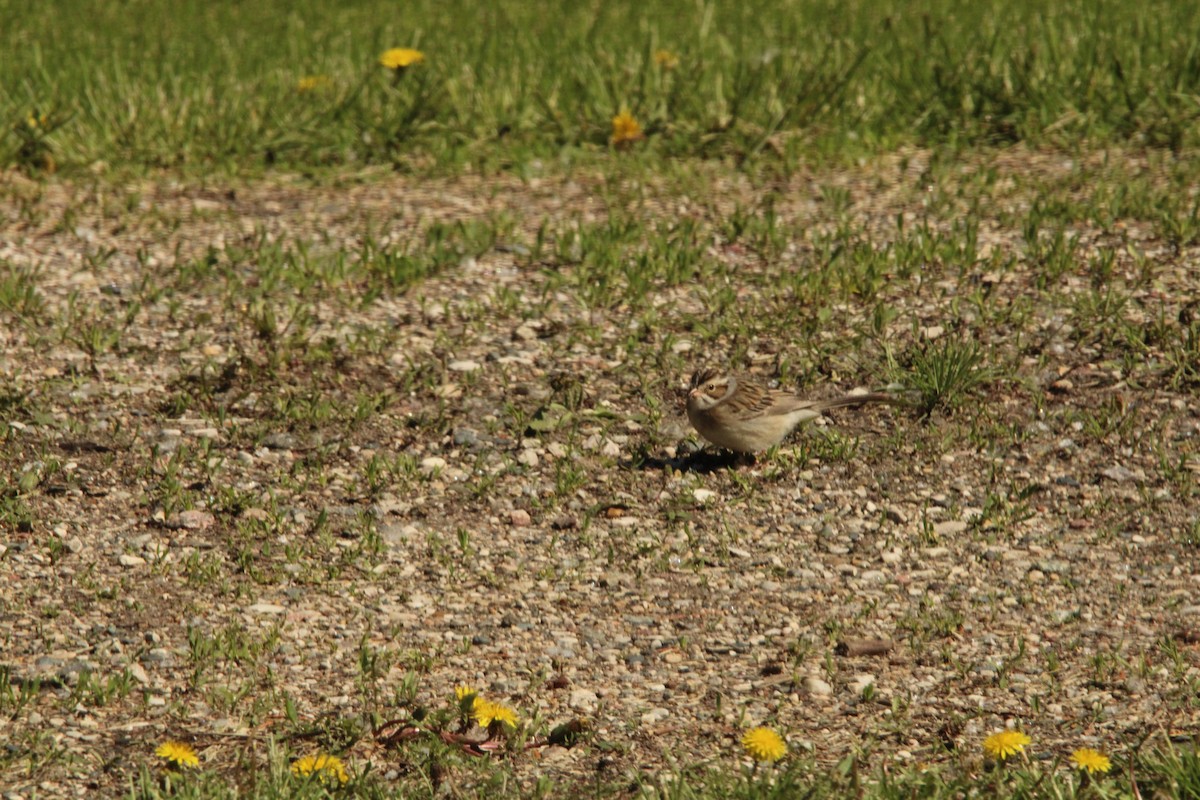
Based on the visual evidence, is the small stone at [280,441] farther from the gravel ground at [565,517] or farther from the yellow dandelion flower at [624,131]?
the yellow dandelion flower at [624,131]

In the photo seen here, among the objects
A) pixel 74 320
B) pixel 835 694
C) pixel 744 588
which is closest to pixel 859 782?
pixel 835 694

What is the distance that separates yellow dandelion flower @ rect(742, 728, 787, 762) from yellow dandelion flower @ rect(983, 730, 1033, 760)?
53cm

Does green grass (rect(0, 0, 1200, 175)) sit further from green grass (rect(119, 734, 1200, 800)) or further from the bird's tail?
green grass (rect(119, 734, 1200, 800))

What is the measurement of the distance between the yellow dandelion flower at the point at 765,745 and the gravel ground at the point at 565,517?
0.52ft

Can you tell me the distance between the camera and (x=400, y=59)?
10.2m

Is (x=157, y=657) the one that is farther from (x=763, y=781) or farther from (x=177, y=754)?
(x=763, y=781)

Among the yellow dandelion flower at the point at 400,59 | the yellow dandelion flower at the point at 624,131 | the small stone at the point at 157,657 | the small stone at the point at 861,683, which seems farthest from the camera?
the yellow dandelion flower at the point at 400,59

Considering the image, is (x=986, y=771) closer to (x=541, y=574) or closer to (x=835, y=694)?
(x=835, y=694)

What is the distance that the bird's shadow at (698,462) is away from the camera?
657 centimetres

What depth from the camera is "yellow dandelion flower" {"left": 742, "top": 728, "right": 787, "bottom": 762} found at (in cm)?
435

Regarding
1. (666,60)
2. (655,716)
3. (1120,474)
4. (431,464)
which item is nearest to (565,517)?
(431,464)

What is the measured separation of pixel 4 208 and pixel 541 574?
4.78 m

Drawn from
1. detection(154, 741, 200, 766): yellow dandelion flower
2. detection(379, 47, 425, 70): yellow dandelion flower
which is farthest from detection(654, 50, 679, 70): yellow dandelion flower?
detection(154, 741, 200, 766): yellow dandelion flower

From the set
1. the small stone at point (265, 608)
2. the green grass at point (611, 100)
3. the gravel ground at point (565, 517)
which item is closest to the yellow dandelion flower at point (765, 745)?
the gravel ground at point (565, 517)
